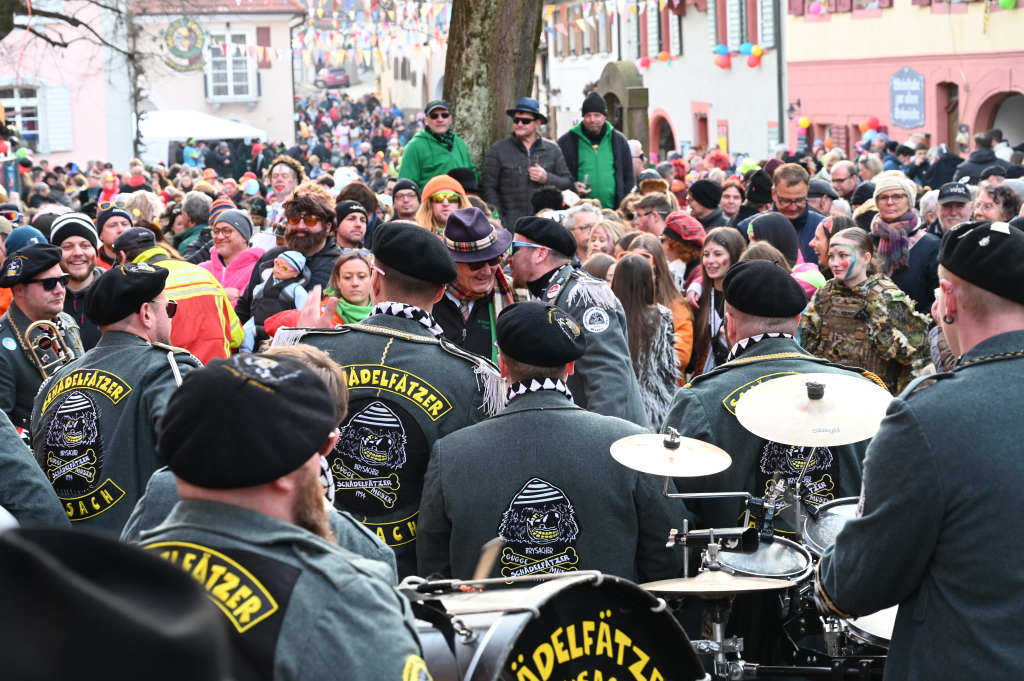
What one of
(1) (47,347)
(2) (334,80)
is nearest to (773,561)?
(1) (47,347)

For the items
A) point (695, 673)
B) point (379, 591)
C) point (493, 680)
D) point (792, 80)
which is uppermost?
point (792, 80)

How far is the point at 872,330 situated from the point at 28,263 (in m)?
4.44

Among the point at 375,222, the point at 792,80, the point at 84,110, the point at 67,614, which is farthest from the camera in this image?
the point at 84,110

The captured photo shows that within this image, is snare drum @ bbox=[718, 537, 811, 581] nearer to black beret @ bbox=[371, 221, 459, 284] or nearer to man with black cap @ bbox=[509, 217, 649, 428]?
black beret @ bbox=[371, 221, 459, 284]

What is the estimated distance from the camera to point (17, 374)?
570 centimetres

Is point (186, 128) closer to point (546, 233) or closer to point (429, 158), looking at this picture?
point (429, 158)

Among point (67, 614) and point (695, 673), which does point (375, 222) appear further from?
point (67, 614)

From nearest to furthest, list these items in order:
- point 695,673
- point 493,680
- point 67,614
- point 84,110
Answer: point 67,614
point 493,680
point 695,673
point 84,110

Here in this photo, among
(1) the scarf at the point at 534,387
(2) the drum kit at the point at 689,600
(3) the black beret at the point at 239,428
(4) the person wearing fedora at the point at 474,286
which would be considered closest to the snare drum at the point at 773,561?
(2) the drum kit at the point at 689,600

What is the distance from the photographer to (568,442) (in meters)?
3.93

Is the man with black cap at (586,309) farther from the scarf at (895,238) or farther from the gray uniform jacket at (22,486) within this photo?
the scarf at (895,238)

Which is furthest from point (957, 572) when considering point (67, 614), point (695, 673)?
point (67, 614)

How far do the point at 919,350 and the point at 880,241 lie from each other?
2.43 meters

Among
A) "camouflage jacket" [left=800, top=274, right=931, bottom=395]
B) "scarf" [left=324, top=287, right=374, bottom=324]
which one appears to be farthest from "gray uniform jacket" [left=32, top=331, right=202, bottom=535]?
"camouflage jacket" [left=800, top=274, right=931, bottom=395]
